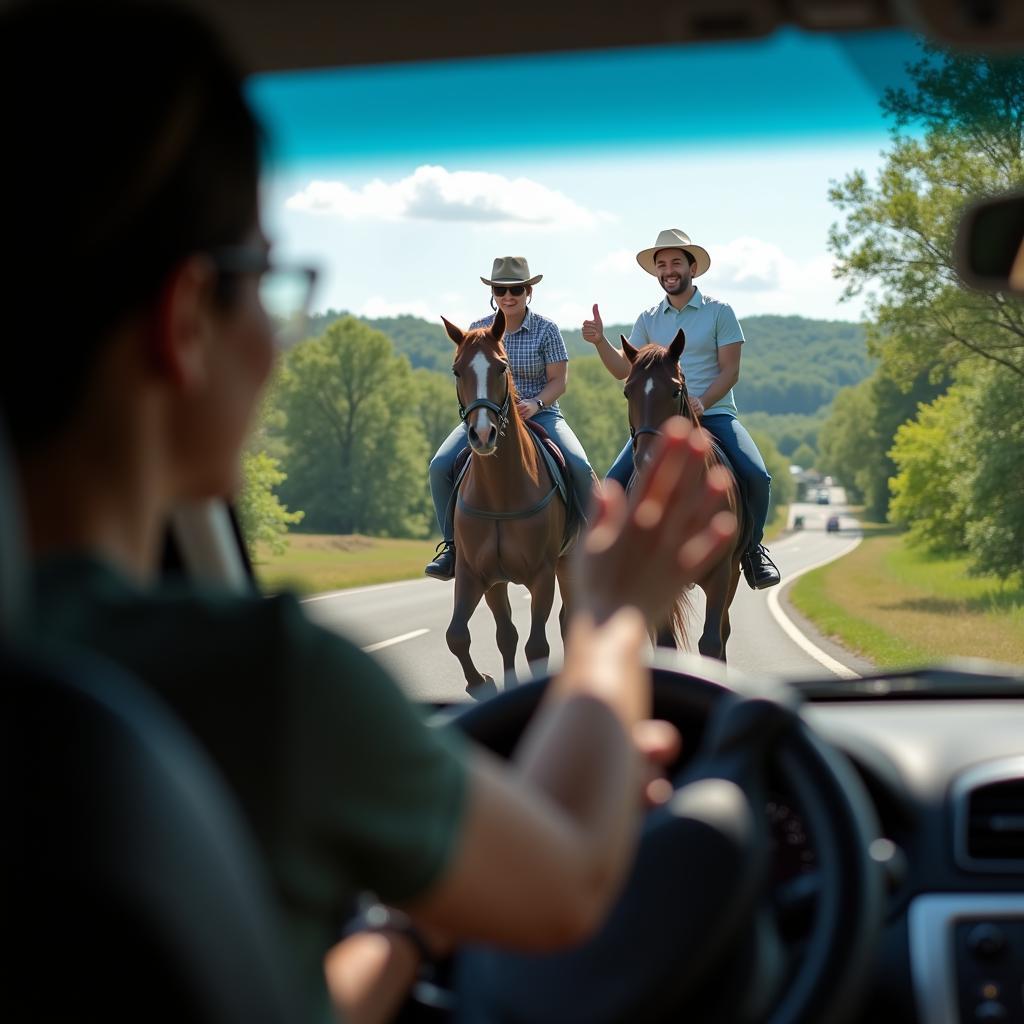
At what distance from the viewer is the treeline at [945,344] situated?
86.4 ft

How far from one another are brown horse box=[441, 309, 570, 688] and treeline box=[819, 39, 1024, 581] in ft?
47.8

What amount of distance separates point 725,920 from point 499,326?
879cm

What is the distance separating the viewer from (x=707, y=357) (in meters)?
10.8

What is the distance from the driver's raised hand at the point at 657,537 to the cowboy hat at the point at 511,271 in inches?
397

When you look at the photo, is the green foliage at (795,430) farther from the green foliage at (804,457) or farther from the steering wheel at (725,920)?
the steering wheel at (725,920)

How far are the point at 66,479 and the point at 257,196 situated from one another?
297 mm

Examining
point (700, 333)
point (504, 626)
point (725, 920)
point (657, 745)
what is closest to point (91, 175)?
point (657, 745)

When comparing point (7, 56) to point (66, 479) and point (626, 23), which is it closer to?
point (66, 479)

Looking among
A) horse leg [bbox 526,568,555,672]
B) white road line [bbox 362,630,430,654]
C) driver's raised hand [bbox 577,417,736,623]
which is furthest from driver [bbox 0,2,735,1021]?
white road line [bbox 362,630,430,654]

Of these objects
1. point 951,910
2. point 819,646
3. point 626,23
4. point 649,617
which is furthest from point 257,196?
point 819,646

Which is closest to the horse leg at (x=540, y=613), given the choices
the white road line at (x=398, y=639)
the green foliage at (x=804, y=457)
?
the white road line at (x=398, y=639)

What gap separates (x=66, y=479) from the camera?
1191mm

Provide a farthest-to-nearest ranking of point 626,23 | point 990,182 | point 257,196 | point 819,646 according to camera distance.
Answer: point 990,182 → point 819,646 → point 626,23 → point 257,196

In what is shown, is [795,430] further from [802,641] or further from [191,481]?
[191,481]
